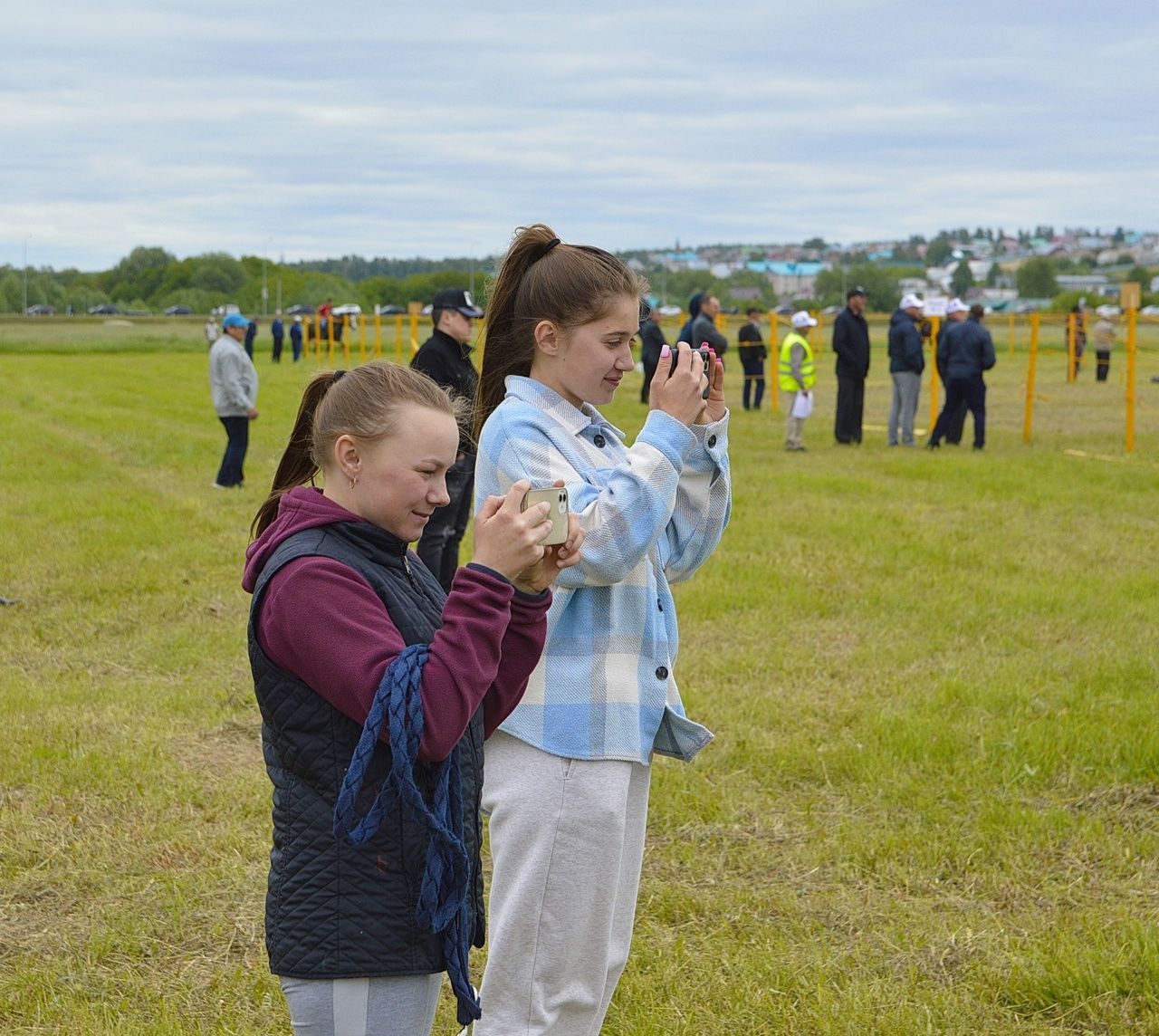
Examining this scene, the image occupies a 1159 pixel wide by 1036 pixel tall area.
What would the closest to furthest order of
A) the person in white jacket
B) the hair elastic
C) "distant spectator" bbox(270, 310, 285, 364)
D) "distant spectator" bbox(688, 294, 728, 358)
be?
the hair elastic < the person in white jacket < "distant spectator" bbox(688, 294, 728, 358) < "distant spectator" bbox(270, 310, 285, 364)

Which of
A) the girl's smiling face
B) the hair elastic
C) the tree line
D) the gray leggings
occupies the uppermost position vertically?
the tree line

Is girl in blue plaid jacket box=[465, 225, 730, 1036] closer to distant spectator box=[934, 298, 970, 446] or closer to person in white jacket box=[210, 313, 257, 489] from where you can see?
person in white jacket box=[210, 313, 257, 489]

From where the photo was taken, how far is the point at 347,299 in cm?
10994

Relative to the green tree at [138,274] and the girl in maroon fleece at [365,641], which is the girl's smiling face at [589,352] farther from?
the green tree at [138,274]

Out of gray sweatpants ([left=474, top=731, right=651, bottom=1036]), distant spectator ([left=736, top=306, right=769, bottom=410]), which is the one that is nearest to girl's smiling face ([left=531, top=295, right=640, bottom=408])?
gray sweatpants ([left=474, top=731, right=651, bottom=1036])

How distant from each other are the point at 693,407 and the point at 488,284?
1.93 ft

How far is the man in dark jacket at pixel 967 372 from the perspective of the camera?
57.4 feet

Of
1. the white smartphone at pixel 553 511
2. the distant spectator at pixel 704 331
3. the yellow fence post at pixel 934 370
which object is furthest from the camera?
the yellow fence post at pixel 934 370

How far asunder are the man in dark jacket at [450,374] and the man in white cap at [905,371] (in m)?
10.6

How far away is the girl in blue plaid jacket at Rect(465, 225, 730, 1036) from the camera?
2641 millimetres

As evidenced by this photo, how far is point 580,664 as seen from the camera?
2.68 m

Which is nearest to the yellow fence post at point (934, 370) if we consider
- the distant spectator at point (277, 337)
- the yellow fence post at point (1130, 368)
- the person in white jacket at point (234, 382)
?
the yellow fence post at point (1130, 368)

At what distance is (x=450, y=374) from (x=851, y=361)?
1077 cm

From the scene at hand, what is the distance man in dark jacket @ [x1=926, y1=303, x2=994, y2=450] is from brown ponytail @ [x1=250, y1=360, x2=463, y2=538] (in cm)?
1579
